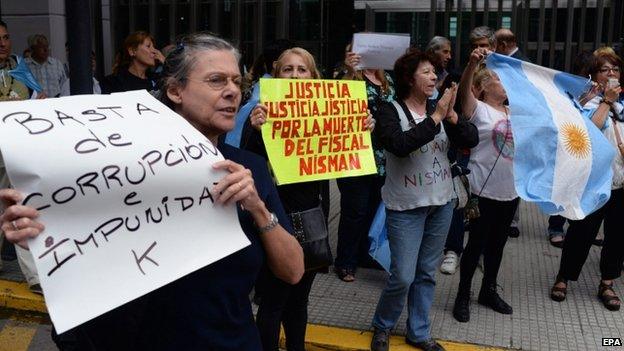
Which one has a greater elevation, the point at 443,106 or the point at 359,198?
the point at 443,106

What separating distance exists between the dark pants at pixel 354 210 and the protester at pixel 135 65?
75.1 inches

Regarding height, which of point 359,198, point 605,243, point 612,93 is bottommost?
point 605,243

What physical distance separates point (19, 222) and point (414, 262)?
2694 millimetres

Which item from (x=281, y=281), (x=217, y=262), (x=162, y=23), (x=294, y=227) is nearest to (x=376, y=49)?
(x=294, y=227)

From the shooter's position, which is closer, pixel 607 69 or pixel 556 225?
pixel 607 69

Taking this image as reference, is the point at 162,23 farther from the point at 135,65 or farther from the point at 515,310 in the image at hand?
the point at 515,310

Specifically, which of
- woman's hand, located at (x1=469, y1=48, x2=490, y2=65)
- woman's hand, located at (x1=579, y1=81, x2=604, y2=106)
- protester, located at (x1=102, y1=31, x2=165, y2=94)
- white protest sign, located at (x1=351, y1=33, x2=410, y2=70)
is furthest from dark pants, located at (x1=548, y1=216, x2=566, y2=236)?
protester, located at (x1=102, y1=31, x2=165, y2=94)

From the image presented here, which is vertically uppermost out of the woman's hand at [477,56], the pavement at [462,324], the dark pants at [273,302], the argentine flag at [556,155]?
the woman's hand at [477,56]

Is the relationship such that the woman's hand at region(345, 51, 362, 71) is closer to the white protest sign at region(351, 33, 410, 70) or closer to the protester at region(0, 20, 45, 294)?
the white protest sign at region(351, 33, 410, 70)

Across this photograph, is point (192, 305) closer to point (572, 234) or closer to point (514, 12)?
point (572, 234)

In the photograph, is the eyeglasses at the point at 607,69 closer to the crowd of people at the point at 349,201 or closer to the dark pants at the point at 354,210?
the crowd of people at the point at 349,201

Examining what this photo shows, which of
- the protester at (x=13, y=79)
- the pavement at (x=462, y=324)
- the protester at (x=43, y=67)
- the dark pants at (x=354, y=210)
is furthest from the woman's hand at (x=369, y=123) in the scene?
the protester at (x=43, y=67)

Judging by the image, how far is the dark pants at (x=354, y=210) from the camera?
512 cm

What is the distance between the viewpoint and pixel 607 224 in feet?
16.1
